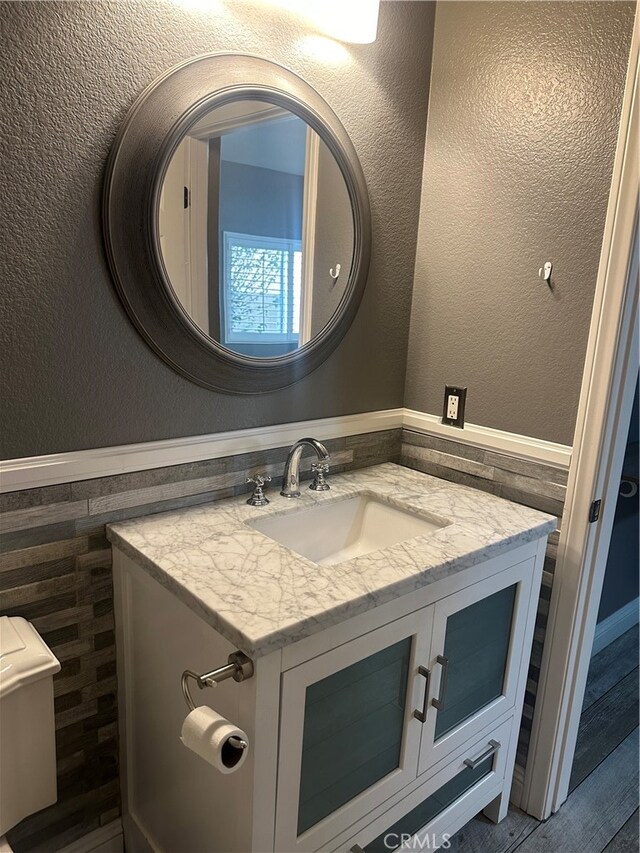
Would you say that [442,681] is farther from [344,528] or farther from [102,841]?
[102,841]

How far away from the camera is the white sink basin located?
1.49 m

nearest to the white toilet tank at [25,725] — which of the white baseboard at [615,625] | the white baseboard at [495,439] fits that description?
the white baseboard at [495,439]

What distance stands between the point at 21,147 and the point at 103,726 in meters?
1.30

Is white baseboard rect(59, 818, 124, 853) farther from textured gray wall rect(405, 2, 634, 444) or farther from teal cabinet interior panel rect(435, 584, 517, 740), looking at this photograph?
textured gray wall rect(405, 2, 634, 444)

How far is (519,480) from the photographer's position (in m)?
1.62

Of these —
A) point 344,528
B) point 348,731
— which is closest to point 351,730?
point 348,731

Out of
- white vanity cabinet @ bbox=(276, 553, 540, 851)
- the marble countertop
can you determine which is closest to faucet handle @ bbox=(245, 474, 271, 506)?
the marble countertop

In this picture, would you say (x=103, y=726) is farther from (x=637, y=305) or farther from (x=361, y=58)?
(x=361, y=58)

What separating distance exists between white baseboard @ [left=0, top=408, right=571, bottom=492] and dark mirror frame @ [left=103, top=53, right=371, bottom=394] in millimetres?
141

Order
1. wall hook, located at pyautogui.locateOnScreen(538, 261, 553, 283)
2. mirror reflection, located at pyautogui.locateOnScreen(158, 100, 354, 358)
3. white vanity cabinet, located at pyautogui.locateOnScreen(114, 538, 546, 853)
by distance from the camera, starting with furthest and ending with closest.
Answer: wall hook, located at pyautogui.locateOnScreen(538, 261, 553, 283) → mirror reflection, located at pyautogui.locateOnScreen(158, 100, 354, 358) → white vanity cabinet, located at pyautogui.locateOnScreen(114, 538, 546, 853)

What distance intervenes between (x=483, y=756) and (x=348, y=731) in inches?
21.3

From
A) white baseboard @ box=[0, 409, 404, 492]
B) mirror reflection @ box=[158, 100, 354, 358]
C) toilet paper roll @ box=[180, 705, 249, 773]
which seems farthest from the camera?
mirror reflection @ box=[158, 100, 354, 358]

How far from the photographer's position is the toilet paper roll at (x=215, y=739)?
91 centimetres
